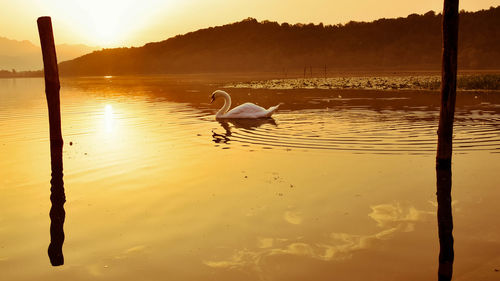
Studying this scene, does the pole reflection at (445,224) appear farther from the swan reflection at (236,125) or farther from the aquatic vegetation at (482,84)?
the aquatic vegetation at (482,84)

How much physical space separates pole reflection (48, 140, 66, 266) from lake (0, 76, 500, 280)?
10 centimetres

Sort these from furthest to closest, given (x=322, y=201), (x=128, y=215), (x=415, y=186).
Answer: (x=415, y=186)
(x=322, y=201)
(x=128, y=215)

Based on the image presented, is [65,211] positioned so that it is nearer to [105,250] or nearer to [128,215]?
[128,215]

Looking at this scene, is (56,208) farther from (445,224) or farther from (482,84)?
(482,84)

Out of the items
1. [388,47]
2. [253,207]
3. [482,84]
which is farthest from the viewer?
[388,47]

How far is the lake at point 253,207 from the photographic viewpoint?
5.68 metres

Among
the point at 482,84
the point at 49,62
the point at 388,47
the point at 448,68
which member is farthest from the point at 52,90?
the point at 388,47

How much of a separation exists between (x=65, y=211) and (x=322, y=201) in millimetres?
4267

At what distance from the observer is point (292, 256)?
5883 millimetres

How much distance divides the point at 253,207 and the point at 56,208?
10.8ft

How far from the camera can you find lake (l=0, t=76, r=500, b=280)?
568 centimetres

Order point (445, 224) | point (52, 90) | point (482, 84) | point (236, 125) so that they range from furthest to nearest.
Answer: point (482, 84) → point (236, 125) → point (52, 90) → point (445, 224)

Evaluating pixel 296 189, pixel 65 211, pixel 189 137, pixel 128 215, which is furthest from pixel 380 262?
pixel 189 137

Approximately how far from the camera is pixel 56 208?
7.96 meters
